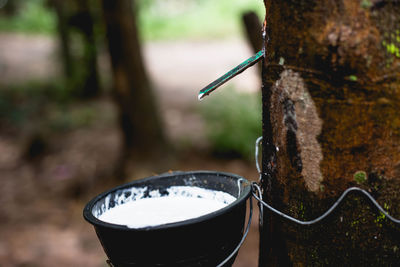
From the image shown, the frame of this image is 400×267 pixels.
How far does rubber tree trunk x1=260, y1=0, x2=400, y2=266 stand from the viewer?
1034 millimetres

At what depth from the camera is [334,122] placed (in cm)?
110

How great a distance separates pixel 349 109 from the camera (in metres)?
1.08

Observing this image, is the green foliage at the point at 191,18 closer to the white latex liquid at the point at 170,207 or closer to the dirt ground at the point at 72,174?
the dirt ground at the point at 72,174

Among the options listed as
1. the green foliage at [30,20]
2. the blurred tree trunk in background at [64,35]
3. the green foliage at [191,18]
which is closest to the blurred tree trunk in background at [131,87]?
the blurred tree trunk in background at [64,35]

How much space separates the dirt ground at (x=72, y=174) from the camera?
405 centimetres

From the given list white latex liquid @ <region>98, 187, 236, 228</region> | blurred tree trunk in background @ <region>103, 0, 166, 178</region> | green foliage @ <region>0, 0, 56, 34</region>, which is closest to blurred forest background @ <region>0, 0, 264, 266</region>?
blurred tree trunk in background @ <region>103, 0, 166, 178</region>

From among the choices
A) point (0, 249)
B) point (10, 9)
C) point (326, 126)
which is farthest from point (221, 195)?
point (10, 9)

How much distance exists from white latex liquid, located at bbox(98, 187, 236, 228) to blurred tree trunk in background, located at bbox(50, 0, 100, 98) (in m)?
7.43

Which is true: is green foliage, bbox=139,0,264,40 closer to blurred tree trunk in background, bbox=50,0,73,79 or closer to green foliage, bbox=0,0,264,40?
green foliage, bbox=0,0,264,40

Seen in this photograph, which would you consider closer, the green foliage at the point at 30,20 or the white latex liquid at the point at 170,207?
the white latex liquid at the point at 170,207

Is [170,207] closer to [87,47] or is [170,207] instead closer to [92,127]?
[92,127]

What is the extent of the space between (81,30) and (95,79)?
1158mm

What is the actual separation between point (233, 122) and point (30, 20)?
14.9m

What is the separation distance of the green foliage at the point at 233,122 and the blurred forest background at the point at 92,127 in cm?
2
